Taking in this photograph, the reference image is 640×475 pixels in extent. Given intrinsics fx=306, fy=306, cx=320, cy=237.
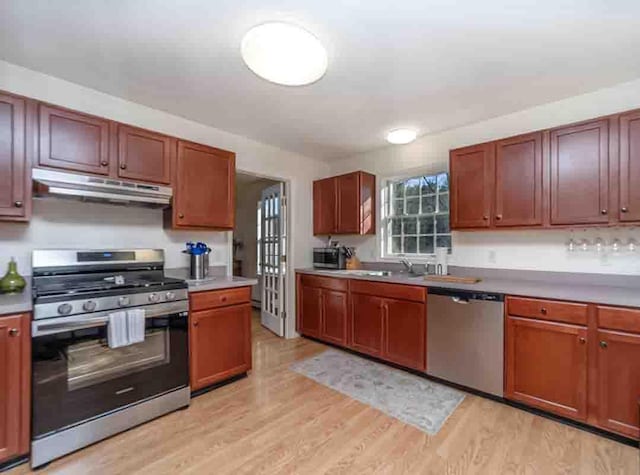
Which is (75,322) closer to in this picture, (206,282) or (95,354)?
(95,354)

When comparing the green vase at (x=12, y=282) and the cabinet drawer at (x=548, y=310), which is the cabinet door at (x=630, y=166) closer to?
the cabinet drawer at (x=548, y=310)

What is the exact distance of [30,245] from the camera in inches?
86.4

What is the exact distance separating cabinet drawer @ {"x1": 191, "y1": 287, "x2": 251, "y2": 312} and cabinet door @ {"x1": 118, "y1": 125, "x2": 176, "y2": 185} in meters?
1.00

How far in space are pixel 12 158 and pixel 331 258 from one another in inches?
119

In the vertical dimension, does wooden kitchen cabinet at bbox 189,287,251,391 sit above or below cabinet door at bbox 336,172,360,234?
below

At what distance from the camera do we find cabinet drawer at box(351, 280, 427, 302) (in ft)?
9.14

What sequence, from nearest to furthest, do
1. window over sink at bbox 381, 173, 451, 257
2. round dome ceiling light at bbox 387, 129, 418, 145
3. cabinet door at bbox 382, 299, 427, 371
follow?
1. cabinet door at bbox 382, 299, 427, 371
2. round dome ceiling light at bbox 387, 129, 418, 145
3. window over sink at bbox 381, 173, 451, 257

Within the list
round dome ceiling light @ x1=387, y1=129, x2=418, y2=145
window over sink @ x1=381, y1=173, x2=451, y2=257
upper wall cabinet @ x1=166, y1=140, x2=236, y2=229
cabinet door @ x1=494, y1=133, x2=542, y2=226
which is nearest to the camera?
cabinet door @ x1=494, y1=133, x2=542, y2=226

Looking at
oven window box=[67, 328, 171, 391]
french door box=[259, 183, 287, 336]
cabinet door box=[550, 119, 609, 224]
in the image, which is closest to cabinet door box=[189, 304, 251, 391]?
oven window box=[67, 328, 171, 391]

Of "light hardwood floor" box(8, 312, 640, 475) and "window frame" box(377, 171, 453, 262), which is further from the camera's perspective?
"window frame" box(377, 171, 453, 262)

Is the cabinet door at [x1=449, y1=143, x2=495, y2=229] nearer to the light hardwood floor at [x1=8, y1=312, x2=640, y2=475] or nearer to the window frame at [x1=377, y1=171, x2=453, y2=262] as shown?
the window frame at [x1=377, y1=171, x2=453, y2=262]

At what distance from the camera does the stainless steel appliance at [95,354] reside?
173cm

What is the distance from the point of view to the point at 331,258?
156 inches

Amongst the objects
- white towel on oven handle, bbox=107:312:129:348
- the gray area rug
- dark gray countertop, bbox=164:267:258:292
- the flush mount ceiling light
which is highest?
the flush mount ceiling light
